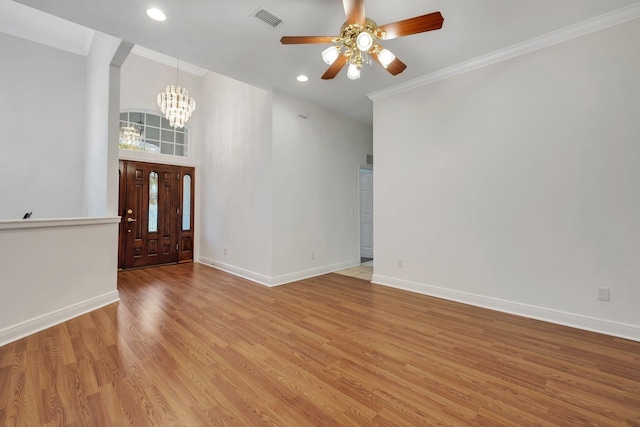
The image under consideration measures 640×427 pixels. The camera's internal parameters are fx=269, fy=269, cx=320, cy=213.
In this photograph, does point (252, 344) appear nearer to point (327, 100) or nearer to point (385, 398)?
point (385, 398)

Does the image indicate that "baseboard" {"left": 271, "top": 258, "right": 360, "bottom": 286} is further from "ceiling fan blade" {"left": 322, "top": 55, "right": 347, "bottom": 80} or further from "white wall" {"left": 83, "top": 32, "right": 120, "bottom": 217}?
"ceiling fan blade" {"left": 322, "top": 55, "right": 347, "bottom": 80}

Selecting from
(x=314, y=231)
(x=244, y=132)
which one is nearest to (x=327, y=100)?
(x=244, y=132)

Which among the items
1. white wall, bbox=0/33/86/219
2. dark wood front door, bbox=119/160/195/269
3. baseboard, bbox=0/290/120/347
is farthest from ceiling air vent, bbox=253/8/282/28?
white wall, bbox=0/33/86/219

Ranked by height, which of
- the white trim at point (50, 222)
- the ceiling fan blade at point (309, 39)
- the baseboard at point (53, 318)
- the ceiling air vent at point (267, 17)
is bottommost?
the baseboard at point (53, 318)

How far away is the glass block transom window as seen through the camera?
211 inches

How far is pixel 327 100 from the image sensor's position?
4.61 m

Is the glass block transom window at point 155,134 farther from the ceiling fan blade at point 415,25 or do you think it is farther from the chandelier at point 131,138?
the ceiling fan blade at point 415,25

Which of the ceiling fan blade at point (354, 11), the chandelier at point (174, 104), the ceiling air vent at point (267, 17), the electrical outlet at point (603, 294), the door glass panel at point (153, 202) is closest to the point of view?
the ceiling fan blade at point (354, 11)

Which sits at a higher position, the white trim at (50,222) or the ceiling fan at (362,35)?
the ceiling fan at (362,35)

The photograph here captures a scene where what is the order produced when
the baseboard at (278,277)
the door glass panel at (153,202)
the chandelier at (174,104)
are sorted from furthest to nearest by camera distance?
the door glass panel at (153,202), the chandelier at (174,104), the baseboard at (278,277)

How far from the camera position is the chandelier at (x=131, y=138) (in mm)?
5211

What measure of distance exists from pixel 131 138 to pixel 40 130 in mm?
1471

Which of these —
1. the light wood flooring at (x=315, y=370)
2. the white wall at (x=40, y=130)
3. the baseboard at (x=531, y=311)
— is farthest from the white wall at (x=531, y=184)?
the white wall at (x=40, y=130)

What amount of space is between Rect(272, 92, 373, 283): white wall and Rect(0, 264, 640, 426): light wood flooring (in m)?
1.48
